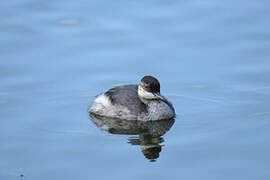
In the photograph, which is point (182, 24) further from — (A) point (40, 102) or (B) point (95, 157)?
(B) point (95, 157)

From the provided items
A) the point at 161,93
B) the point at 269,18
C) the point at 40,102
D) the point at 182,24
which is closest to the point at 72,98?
the point at 40,102

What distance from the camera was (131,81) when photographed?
598 inches

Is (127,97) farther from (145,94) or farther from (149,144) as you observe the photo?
(149,144)

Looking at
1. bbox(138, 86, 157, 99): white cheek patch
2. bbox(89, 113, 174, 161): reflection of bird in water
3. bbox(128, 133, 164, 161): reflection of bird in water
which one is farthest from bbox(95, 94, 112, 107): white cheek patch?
bbox(128, 133, 164, 161): reflection of bird in water

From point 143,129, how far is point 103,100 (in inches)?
36.4

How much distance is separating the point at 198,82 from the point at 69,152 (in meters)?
3.56

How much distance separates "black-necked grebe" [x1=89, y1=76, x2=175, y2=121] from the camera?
555 inches

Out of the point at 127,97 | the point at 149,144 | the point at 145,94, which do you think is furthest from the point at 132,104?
the point at 149,144

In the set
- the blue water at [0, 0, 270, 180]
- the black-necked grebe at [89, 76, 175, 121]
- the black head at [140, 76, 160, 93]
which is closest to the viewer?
the blue water at [0, 0, 270, 180]

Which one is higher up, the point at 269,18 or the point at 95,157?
the point at 269,18

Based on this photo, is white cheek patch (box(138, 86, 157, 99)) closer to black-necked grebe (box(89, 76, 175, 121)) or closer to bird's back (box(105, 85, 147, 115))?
black-necked grebe (box(89, 76, 175, 121))

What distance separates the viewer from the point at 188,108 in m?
14.2

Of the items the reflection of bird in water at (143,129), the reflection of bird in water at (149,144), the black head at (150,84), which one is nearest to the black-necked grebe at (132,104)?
the black head at (150,84)

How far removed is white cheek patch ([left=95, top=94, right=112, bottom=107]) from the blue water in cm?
33
